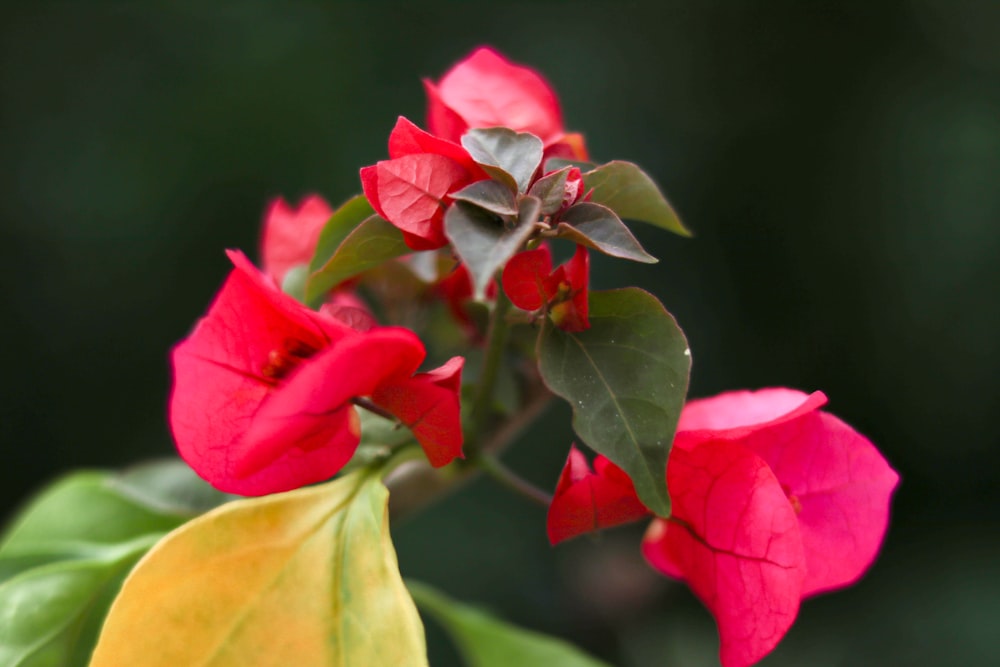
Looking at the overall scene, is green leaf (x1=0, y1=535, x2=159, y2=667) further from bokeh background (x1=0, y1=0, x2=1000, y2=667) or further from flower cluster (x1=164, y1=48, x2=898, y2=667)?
bokeh background (x1=0, y1=0, x2=1000, y2=667)

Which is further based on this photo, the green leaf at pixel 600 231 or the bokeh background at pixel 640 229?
the bokeh background at pixel 640 229

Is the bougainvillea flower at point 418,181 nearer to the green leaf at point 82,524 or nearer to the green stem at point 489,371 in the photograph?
the green stem at point 489,371

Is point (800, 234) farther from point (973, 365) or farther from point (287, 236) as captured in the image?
point (287, 236)

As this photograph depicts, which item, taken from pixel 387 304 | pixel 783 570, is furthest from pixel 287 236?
pixel 783 570

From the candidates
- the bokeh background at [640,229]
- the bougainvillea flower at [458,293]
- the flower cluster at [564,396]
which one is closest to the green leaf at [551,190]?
the flower cluster at [564,396]

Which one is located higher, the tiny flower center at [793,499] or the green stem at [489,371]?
the tiny flower center at [793,499]

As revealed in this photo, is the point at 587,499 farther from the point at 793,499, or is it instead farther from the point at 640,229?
the point at 640,229

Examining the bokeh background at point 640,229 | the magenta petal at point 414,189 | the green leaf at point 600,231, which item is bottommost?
the bokeh background at point 640,229
